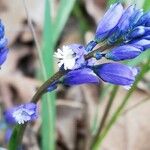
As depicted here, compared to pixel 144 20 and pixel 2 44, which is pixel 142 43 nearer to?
pixel 144 20

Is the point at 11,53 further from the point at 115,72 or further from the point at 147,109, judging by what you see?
the point at 115,72

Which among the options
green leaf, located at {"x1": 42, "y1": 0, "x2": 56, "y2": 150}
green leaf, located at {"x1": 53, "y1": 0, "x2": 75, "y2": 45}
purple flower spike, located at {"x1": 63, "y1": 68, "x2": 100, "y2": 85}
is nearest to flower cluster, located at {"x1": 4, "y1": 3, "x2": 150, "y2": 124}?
purple flower spike, located at {"x1": 63, "y1": 68, "x2": 100, "y2": 85}

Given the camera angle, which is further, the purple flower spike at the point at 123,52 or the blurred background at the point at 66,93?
the blurred background at the point at 66,93

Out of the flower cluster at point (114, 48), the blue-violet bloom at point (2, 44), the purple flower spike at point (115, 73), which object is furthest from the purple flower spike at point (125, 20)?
the blue-violet bloom at point (2, 44)

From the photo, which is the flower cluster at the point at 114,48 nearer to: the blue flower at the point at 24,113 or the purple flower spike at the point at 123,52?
the purple flower spike at the point at 123,52

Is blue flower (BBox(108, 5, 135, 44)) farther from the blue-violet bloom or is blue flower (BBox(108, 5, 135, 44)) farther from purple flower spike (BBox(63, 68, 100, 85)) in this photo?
the blue-violet bloom

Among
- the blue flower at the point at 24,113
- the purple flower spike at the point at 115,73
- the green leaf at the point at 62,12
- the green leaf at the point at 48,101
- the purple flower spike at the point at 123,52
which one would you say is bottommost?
the blue flower at the point at 24,113
